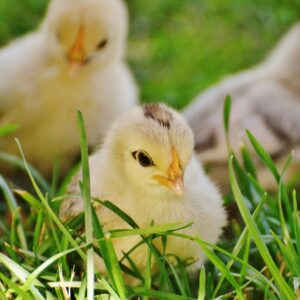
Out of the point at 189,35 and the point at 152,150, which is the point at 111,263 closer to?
the point at 152,150

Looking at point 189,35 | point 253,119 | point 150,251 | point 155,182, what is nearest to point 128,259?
point 150,251

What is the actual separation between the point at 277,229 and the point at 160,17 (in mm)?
1908

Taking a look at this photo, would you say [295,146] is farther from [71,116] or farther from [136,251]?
[136,251]

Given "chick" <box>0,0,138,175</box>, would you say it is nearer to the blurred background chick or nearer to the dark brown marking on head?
the blurred background chick

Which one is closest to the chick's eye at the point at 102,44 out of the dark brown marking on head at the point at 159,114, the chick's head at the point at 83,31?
the chick's head at the point at 83,31

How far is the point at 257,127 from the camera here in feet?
8.09

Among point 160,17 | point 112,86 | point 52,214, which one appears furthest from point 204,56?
point 52,214

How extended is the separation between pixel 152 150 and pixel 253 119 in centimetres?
98

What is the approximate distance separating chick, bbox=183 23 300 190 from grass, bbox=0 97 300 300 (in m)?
0.61

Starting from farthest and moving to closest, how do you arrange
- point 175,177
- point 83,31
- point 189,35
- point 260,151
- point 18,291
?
point 189,35 < point 83,31 < point 260,151 < point 175,177 < point 18,291

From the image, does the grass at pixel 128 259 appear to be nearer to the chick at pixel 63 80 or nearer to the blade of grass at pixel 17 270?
the blade of grass at pixel 17 270

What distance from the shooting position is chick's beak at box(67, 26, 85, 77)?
229 centimetres

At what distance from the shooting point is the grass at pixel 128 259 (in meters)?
1.51

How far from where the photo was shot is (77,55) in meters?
2.33
